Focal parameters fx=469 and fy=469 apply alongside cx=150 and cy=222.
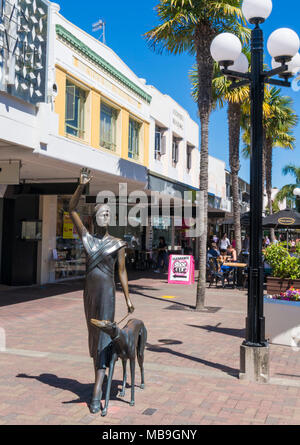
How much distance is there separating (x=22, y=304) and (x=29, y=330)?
3.11 metres

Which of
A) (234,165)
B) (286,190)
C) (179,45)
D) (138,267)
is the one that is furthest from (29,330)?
(286,190)

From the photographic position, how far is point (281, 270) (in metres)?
9.21

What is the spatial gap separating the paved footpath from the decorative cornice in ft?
24.9

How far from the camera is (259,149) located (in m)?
6.02

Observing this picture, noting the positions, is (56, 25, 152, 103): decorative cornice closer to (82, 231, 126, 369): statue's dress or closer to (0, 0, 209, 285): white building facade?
(0, 0, 209, 285): white building facade

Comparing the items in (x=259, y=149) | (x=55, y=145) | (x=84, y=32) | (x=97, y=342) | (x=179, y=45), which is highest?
(x=84, y=32)

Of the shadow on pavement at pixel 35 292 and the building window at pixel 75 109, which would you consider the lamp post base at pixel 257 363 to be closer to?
the shadow on pavement at pixel 35 292

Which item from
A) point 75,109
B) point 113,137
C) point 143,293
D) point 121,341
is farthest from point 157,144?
point 121,341

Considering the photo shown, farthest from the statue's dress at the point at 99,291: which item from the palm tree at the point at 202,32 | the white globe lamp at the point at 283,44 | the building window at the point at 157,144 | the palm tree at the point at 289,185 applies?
the palm tree at the point at 289,185

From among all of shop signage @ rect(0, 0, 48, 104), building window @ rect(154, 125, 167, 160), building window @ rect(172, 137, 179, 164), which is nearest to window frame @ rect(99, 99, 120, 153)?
building window @ rect(154, 125, 167, 160)

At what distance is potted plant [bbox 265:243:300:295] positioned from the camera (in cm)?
902
